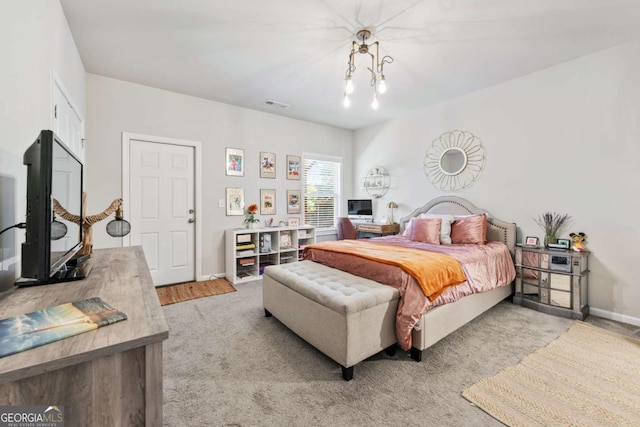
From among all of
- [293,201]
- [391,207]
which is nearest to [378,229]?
[391,207]

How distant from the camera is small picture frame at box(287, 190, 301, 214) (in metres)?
4.92

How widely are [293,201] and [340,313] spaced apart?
3.32m

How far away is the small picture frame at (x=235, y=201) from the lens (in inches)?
168

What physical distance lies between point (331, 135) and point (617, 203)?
13.5ft

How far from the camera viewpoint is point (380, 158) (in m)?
5.14

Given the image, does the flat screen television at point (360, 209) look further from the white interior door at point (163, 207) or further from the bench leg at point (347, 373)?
the bench leg at point (347, 373)

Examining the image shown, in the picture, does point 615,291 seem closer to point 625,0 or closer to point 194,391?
point 625,0

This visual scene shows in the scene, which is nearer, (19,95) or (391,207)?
(19,95)

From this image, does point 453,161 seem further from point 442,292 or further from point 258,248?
point 258,248

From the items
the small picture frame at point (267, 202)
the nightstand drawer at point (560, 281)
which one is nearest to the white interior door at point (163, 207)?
the small picture frame at point (267, 202)

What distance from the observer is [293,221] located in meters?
4.95

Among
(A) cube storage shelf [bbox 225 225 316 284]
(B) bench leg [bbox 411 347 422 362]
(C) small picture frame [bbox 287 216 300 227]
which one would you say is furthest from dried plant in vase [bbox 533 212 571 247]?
(C) small picture frame [bbox 287 216 300 227]

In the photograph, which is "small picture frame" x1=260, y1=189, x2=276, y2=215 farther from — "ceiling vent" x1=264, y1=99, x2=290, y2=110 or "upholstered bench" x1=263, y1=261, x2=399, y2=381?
"upholstered bench" x1=263, y1=261, x2=399, y2=381

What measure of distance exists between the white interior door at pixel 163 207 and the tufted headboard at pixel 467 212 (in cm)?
342
